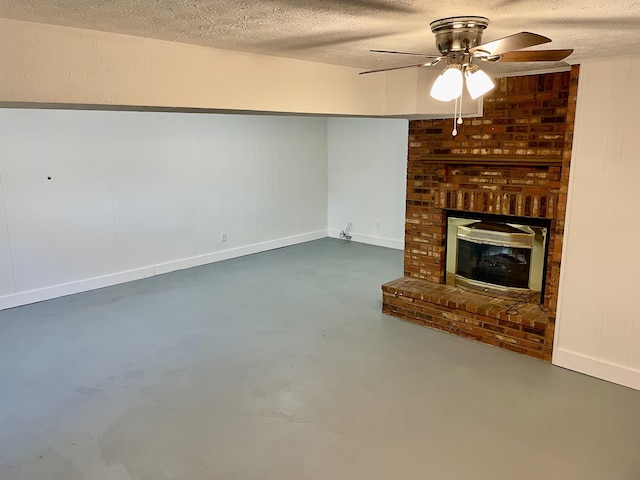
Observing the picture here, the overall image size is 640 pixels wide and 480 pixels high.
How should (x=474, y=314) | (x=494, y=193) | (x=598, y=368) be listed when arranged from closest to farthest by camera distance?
(x=598, y=368), (x=474, y=314), (x=494, y=193)

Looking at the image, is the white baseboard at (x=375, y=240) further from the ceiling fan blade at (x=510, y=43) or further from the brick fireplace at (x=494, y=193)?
the ceiling fan blade at (x=510, y=43)

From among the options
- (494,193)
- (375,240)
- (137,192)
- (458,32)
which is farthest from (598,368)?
(137,192)

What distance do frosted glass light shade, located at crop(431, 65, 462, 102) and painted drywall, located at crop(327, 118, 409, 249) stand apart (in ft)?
16.4

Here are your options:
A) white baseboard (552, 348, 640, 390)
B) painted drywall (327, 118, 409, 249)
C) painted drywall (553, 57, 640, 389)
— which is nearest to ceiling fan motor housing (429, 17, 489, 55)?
painted drywall (553, 57, 640, 389)

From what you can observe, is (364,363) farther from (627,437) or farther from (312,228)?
(312,228)

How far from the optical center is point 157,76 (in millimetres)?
2316

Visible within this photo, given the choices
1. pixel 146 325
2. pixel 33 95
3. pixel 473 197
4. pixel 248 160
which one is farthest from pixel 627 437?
pixel 248 160

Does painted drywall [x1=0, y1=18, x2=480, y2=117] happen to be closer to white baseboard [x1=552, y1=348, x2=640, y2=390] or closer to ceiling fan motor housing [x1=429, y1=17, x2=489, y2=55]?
ceiling fan motor housing [x1=429, y1=17, x2=489, y2=55]

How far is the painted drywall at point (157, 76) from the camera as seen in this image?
1920 millimetres

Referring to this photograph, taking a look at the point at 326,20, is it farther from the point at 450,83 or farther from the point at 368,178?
the point at 368,178

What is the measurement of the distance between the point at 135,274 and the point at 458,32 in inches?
197

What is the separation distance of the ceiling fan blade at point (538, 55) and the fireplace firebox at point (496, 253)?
7.32ft

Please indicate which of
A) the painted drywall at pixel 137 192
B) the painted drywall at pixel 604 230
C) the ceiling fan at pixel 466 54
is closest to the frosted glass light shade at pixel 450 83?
the ceiling fan at pixel 466 54

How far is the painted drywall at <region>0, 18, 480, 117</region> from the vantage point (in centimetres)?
192
